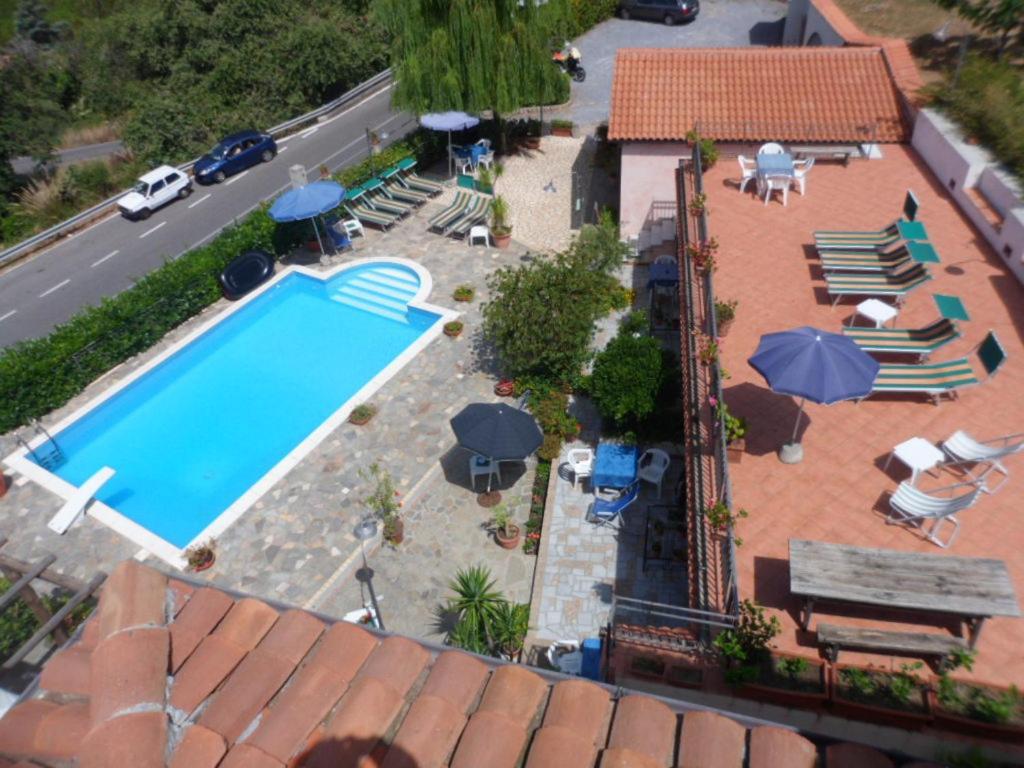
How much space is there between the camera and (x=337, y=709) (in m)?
5.62

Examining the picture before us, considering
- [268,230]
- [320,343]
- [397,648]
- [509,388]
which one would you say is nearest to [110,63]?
[268,230]

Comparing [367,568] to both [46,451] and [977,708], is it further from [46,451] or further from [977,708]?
[977,708]

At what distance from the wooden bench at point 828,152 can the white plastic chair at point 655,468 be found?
10.6m

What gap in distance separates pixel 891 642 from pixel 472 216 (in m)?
19.7

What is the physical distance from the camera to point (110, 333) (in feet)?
66.1

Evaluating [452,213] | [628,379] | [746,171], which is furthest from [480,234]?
[628,379]

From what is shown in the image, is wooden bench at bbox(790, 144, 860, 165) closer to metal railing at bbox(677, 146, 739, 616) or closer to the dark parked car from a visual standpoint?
metal railing at bbox(677, 146, 739, 616)

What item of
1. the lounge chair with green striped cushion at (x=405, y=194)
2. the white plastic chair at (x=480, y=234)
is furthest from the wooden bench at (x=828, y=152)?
the lounge chair with green striped cushion at (x=405, y=194)

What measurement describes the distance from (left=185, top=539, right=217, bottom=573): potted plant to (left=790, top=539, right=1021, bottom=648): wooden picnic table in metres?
11.6

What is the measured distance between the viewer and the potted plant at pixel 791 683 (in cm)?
855

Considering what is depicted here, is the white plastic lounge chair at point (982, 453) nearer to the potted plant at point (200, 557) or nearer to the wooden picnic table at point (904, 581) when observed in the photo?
the wooden picnic table at point (904, 581)

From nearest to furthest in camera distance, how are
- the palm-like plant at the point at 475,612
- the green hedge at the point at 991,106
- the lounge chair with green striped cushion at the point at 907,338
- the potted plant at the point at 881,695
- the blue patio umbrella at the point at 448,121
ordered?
the potted plant at the point at 881,695
the palm-like plant at the point at 475,612
the lounge chair with green striped cushion at the point at 907,338
the green hedge at the point at 991,106
the blue patio umbrella at the point at 448,121

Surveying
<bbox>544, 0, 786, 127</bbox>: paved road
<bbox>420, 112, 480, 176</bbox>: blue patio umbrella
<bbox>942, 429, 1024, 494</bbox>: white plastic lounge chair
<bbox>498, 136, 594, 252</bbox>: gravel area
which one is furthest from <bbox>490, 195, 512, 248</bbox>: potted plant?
<bbox>942, 429, 1024, 494</bbox>: white plastic lounge chair

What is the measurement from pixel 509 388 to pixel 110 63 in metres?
45.7
